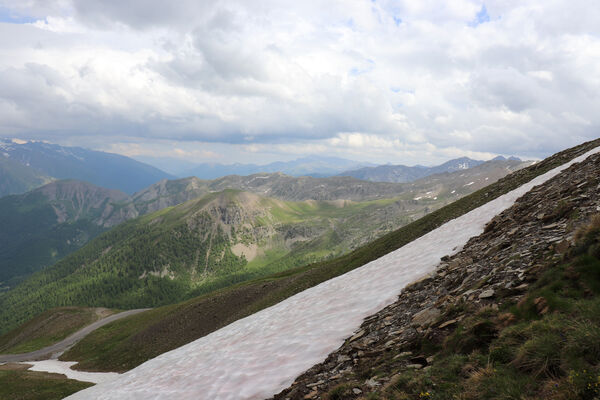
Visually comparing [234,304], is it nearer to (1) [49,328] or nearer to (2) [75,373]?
(2) [75,373]

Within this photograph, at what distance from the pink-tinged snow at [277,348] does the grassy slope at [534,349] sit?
173 inches

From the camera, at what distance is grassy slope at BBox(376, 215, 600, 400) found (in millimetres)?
5145

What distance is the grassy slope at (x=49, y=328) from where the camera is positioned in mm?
104738

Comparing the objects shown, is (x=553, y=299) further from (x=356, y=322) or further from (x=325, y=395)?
(x=356, y=322)

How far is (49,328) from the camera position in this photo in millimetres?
114188

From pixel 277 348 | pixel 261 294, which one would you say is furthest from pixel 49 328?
pixel 277 348

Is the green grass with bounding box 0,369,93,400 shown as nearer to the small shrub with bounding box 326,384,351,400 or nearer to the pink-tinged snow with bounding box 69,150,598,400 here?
the pink-tinged snow with bounding box 69,150,598,400

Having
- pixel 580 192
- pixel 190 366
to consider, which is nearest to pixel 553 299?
pixel 580 192

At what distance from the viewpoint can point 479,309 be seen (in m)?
8.57

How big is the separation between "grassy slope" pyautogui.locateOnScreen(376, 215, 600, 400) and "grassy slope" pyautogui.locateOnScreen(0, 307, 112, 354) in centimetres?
13623

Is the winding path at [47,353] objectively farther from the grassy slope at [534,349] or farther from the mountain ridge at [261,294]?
the grassy slope at [534,349]

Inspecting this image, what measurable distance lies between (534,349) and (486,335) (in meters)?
1.78

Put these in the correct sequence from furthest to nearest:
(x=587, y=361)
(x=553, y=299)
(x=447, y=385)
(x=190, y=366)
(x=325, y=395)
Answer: (x=190, y=366), (x=325, y=395), (x=553, y=299), (x=447, y=385), (x=587, y=361)

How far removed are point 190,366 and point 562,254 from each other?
1846 cm
